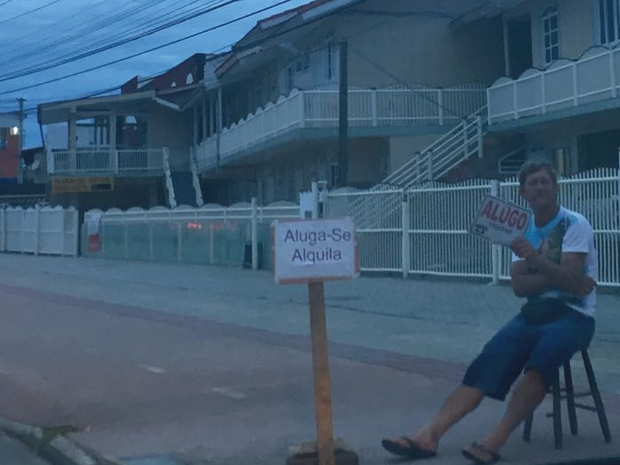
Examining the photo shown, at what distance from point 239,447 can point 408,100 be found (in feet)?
69.4

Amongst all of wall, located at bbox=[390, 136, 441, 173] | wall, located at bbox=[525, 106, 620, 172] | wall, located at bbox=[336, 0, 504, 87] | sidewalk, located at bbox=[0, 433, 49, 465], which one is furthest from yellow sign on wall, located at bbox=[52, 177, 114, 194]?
sidewalk, located at bbox=[0, 433, 49, 465]

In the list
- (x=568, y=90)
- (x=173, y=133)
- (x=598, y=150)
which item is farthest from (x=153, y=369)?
(x=173, y=133)

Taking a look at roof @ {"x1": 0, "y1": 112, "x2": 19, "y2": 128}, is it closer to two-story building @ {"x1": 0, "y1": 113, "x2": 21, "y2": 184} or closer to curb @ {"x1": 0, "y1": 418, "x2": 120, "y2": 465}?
two-story building @ {"x1": 0, "y1": 113, "x2": 21, "y2": 184}

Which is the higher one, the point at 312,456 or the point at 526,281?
the point at 526,281

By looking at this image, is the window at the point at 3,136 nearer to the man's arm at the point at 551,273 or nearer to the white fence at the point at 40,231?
the white fence at the point at 40,231

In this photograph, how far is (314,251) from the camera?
20.6 ft

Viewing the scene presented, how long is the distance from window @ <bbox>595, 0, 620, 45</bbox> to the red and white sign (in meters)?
17.4

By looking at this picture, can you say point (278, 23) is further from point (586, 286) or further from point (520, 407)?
point (520, 407)

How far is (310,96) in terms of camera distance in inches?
1074

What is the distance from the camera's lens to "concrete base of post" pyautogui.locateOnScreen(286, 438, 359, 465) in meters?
6.49

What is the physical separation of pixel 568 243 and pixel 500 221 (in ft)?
1.42

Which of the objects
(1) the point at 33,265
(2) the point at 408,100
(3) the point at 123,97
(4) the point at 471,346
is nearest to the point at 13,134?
(3) the point at 123,97

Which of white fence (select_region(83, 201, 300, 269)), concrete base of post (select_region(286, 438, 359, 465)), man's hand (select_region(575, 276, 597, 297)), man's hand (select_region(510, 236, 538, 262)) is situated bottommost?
concrete base of post (select_region(286, 438, 359, 465))

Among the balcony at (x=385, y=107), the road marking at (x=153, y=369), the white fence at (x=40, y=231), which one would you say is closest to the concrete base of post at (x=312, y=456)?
the road marking at (x=153, y=369)
